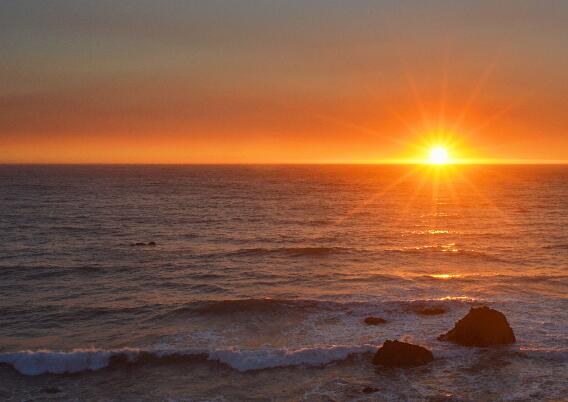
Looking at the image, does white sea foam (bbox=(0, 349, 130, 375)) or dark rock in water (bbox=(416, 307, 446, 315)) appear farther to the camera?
dark rock in water (bbox=(416, 307, 446, 315))

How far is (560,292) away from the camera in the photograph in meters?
34.8

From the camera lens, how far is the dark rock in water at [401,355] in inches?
912

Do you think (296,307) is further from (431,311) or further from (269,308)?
(431,311)

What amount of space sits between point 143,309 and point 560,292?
25.7 m

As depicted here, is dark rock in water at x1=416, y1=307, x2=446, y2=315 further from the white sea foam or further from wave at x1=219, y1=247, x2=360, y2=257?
wave at x1=219, y1=247, x2=360, y2=257

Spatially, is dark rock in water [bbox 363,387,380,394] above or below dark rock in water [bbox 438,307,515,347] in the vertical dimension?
below

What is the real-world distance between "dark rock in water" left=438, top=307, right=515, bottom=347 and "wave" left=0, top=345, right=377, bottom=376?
4.20m

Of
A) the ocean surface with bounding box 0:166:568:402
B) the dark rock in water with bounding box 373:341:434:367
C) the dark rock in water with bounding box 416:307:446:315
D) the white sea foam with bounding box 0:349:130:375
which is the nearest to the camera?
the ocean surface with bounding box 0:166:568:402

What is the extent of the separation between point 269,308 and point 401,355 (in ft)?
35.2

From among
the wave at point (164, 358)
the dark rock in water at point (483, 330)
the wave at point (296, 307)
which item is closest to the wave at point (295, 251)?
the wave at point (296, 307)

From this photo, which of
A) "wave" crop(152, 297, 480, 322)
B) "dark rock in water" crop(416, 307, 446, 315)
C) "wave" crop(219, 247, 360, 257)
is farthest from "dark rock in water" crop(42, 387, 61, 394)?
"wave" crop(219, 247, 360, 257)

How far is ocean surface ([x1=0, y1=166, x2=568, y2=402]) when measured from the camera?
2200 centimetres

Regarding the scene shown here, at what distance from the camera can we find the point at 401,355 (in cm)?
2323

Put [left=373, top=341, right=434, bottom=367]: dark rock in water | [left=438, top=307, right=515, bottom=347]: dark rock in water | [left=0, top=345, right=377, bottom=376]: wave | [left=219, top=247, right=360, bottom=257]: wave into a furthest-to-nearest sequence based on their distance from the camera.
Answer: [left=219, top=247, right=360, bottom=257]: wave
[left=438, top=307, right=515, bottom=347]: dark rock in water
[left=0, top=345, right=377, bottom=376]: wave
[left=373, top=341, right=434, bottom=367]: dark rock in water
